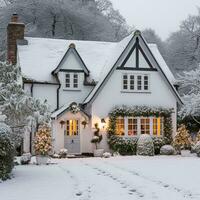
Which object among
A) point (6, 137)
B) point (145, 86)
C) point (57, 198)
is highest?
point (145, 86)

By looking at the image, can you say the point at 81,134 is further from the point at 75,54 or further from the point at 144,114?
the point at 75,54

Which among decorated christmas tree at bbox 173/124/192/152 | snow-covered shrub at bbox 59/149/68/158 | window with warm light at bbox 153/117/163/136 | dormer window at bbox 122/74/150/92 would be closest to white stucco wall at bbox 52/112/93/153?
snow-covered shrub at bbox 59/149/68/158

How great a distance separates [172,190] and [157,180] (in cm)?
224

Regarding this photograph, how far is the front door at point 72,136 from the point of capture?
99.6 ft

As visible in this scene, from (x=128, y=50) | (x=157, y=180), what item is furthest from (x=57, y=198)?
(x=128, y=50)

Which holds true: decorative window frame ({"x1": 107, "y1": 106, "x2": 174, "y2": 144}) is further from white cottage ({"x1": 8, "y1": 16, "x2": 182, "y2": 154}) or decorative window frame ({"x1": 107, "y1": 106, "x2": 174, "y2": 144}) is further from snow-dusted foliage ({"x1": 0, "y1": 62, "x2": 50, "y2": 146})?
snow-dusted foliage ({"x1": 0, "y1": 62, "x2": 50, "y2": 146})

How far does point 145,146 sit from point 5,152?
1385 cm

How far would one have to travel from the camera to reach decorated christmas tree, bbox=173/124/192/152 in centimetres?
2903

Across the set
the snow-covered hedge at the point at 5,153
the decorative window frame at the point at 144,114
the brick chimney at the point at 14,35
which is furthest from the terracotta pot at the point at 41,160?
the brick chimney at the point at 14,35

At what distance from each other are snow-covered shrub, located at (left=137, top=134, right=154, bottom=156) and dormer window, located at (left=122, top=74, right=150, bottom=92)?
3.82 meters

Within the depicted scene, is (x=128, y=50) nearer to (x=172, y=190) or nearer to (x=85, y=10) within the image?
(x=172, y=190)

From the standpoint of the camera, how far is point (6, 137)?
17.0m

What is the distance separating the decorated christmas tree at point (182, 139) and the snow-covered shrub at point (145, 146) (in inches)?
61.9

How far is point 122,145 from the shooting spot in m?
30.3
